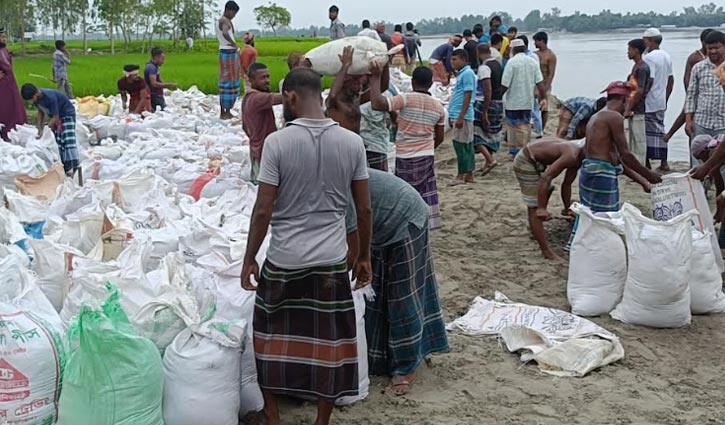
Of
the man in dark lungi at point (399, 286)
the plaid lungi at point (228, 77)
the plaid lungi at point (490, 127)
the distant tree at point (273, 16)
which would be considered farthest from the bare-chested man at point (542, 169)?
the distant tree at point (273, 16)

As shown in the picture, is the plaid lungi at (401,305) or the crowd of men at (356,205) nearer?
the crowd of men at (356,205)

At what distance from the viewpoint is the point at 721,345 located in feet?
13.3

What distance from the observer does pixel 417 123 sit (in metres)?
5.68

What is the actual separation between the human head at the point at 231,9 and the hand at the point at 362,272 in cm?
676

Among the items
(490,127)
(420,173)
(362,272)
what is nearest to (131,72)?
(490,127)

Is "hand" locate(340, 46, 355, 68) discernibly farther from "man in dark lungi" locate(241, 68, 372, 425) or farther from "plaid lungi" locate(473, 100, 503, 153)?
"plaid lungi" locate(473, 100, 503, 153)

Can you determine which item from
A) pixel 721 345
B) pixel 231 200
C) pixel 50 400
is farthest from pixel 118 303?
pixel 721 345

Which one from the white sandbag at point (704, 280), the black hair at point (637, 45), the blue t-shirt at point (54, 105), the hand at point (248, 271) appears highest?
the black hair at point (637, 45)

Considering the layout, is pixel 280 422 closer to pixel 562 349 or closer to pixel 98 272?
pixel 98 272

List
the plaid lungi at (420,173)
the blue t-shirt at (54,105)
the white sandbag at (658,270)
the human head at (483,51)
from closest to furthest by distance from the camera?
1. the white sandbag at (658,270)
2. the plaid lungi at (420,173)
3. the blue t-shirt at (54,105)
4. the human head at (483,51)

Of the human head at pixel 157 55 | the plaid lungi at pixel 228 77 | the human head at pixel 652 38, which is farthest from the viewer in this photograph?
the human head at pixel 157 55

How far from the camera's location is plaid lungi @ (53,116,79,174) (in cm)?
682

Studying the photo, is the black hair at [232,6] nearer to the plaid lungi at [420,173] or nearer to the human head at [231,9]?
the human head at [231,9]

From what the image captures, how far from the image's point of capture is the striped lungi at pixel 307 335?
290 cm
